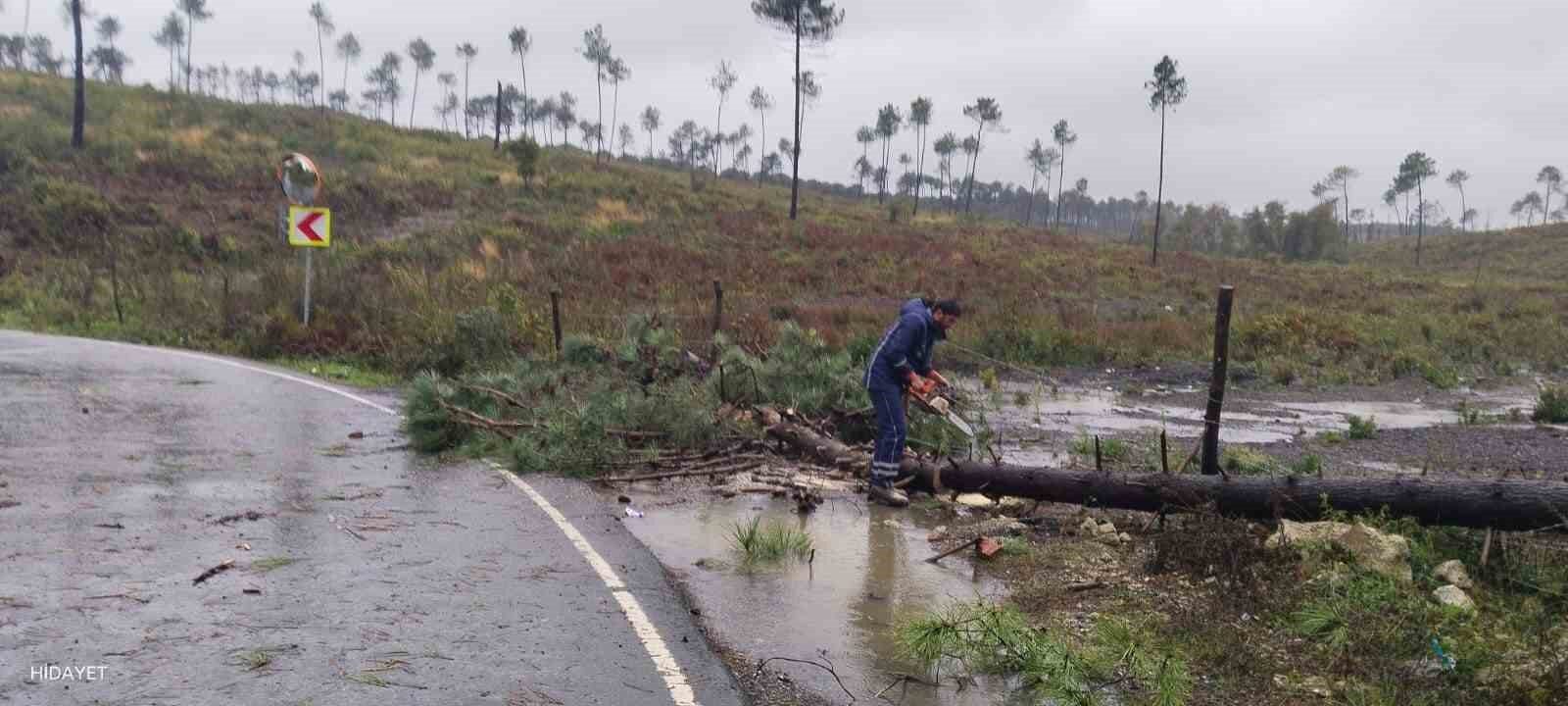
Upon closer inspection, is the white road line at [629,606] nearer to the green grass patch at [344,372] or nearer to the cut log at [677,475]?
the cut log at [677,475]

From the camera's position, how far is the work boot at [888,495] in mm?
9312

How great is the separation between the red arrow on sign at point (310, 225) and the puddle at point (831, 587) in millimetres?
13353

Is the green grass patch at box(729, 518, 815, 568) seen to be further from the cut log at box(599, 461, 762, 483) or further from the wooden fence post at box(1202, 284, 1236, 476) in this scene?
the wooden fence post at box(1202, 284, 1236, 476)

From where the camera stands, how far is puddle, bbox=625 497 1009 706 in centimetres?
538

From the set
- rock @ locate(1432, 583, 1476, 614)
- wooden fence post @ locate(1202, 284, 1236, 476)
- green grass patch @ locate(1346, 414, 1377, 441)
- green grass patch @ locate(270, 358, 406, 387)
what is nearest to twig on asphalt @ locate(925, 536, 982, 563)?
wooden fence post @ locate(1202, 284, 1236, 476)

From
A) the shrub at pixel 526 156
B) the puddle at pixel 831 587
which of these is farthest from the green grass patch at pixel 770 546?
the shrub at pixel 526 156

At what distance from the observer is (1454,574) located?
6578mm

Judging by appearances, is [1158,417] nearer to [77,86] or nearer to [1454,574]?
[1454,574]

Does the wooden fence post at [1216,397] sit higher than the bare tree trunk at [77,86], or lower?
lower

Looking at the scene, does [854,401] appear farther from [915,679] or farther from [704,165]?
[704,165]

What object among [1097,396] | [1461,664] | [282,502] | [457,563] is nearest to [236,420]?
[282,502]

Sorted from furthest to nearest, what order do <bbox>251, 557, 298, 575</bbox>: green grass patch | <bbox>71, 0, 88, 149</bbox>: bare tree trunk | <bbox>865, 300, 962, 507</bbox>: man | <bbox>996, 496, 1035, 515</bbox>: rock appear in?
<bbox>71, 0, 88, 149</bbox>: bare tree trunk
<bbox>996, 496, 1035, 515</bbox>: rock
<bbox>865, 300, 962, 507</bbox>: man
<bbox>251, 557, 298, 575</bbox>: green grass patch

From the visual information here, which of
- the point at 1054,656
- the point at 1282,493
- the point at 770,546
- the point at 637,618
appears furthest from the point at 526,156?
the point at 1054,656

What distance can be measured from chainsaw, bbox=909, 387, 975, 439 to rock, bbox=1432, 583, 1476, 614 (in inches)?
163
